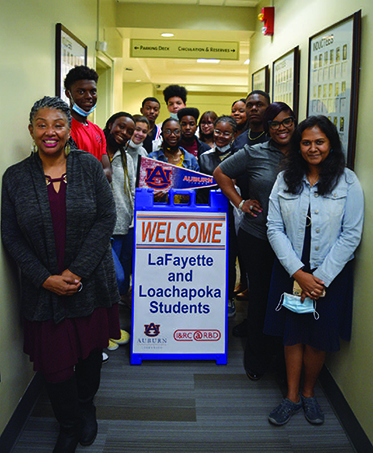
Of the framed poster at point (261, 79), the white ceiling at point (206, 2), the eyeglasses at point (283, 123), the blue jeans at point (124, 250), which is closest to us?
the eyeglasses at point (283, 123)

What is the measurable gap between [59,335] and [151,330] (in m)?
0.95

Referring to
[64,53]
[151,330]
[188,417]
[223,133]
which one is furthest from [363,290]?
[64,53]

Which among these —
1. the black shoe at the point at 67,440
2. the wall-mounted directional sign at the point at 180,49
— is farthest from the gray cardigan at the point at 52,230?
the wall-mounted directional sign at the point at 180,49

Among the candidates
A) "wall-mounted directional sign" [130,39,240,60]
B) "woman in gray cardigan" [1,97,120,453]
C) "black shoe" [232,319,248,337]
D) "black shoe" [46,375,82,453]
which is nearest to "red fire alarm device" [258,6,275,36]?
"wall-mounted directional sign" [130,39,240,60]

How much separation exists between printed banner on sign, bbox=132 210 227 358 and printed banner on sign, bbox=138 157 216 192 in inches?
7.3

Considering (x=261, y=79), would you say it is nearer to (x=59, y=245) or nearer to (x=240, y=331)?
(x=240, y=331)

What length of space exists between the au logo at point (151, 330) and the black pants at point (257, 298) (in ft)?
1.86

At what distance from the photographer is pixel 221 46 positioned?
536cm

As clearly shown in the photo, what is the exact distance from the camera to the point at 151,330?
262 centimetres

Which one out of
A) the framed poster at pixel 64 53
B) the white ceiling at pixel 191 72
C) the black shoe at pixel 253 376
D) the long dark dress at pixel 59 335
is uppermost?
the white ceiling at pixel 191 72

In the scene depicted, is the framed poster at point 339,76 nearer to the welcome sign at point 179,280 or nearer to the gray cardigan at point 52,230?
the welcome sign at point 179,280

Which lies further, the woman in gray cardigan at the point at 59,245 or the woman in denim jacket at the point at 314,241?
the woman in denim jacket at the point at 314,241

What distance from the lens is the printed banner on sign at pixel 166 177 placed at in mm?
2596

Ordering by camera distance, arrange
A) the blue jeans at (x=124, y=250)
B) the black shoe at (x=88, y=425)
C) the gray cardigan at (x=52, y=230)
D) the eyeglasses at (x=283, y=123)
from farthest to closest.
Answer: the blue jeans at (x=124, y=250) → the eyeglasses at (x=283, y=123) → the black shoe at (x=88, y=425) → the gray cardigan at (x=52, y=230)
